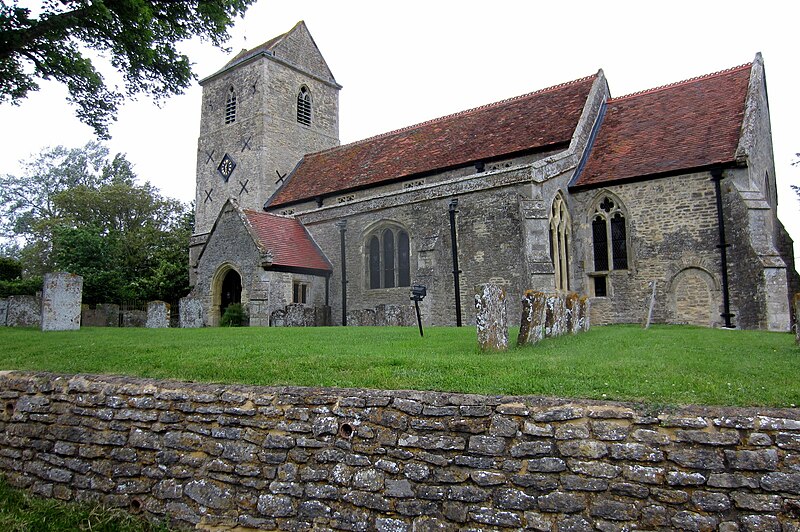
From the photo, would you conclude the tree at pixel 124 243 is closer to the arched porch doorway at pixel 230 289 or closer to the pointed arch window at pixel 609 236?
the arched porch doorway at pixel 230 289

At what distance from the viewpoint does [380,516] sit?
460 centimetres

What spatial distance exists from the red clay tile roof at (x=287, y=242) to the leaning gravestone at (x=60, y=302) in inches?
239

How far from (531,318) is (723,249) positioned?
32.5 feet

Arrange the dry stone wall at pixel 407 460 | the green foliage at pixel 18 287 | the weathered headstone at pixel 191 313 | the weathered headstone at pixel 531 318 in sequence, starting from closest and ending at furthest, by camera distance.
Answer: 1. the dry stone wall at pixel 407 460
2. the weathered headstone at pixel 531 318
3. the weathered headstone at pixel 191 313
4. the green foliage at pixel 18 287

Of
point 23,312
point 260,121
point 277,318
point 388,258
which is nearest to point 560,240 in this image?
point 388,258

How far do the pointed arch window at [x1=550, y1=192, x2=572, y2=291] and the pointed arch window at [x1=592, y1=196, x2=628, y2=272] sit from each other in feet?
3.09

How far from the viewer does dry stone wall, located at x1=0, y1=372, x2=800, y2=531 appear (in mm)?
3891

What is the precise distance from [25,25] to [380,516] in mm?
13377

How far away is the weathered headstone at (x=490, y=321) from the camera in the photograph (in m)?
7.60

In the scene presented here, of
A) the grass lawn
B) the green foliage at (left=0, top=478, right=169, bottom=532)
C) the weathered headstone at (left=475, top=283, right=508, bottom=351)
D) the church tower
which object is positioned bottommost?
the green foliage at (left=0, top=478, right=169, bottom=532)

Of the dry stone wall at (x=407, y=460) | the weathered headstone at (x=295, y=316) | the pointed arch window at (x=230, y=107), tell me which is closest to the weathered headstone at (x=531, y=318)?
the dry stone wall at (x=407, y=460)

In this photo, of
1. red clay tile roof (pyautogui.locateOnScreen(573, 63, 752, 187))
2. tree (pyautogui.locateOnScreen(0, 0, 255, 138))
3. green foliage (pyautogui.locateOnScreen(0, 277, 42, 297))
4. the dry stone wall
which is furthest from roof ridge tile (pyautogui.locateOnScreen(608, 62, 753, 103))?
green foliage (pyautogui.locateOnScreen(0, 277, 42, 297))

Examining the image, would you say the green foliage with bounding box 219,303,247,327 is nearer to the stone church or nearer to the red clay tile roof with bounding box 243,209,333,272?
the stone church

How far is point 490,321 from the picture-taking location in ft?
25.0
